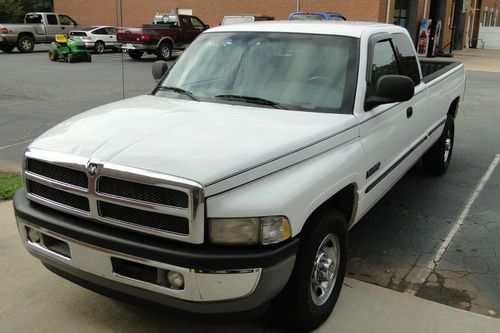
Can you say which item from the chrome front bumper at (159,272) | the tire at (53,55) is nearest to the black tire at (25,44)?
the tire at (53,55)

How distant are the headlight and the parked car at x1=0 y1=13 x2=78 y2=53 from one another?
93.0ft

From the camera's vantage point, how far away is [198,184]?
8.13 feet

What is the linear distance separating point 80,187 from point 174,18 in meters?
23.8

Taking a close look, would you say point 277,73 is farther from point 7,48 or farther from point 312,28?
point 7,48

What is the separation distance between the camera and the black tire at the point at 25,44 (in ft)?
92.0

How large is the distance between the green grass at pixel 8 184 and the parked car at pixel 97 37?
22978 millimetres

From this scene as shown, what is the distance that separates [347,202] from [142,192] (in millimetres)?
1558

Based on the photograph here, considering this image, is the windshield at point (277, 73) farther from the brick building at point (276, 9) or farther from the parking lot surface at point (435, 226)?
the brick building at point (276, 9)

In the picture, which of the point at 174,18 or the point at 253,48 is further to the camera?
the point at 174,18

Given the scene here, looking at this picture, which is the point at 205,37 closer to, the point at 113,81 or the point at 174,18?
the point at 113,81

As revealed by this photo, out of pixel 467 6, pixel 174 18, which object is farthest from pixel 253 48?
pixel 467 6

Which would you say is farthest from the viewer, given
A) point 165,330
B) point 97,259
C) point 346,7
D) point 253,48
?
point 346,7

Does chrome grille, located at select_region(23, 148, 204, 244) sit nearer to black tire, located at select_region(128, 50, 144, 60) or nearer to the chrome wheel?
the chrome wheel

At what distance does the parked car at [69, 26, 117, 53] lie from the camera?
2784cm
